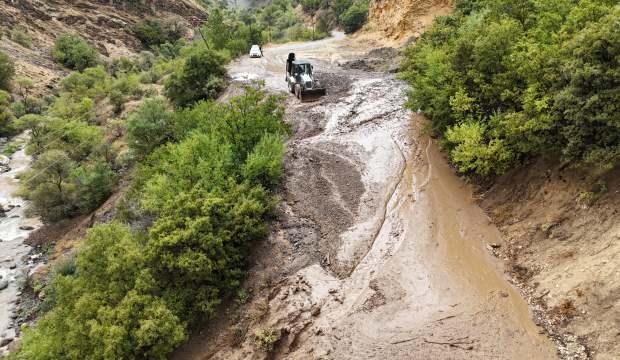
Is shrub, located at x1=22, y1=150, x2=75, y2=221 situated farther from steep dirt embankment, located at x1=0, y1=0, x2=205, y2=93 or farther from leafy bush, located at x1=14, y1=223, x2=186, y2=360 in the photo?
steep dirt embankment, located at x1=0, y1=0, x2=205, y2=93

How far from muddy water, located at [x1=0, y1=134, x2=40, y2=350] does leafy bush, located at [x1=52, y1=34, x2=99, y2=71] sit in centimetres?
2884

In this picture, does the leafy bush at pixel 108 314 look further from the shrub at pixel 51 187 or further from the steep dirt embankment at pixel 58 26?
the steep dirt embankment at pixel 58 26

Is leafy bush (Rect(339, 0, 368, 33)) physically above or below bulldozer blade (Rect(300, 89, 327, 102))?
above

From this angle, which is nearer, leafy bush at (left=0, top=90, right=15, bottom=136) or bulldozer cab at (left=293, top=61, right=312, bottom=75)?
bulldozer cab at (left=293, top=61, right=312, bottom=75)

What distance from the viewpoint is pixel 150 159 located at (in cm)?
2628

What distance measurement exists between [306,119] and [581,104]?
18.9 metres

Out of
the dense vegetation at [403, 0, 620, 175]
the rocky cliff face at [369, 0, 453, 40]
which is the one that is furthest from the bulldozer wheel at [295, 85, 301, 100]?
the rocky cliff face at [369, 0, 453, 40]

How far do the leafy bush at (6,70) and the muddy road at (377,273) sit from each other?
52.0 m

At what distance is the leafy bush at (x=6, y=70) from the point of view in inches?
2137

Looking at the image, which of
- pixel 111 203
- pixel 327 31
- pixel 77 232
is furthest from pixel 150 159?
pixel 327 31

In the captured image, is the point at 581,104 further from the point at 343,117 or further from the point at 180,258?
the point at 343,117

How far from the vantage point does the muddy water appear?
2441 centimetres

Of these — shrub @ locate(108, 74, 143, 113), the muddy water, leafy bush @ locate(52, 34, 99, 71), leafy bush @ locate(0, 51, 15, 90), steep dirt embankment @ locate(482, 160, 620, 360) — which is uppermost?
leafy bush @ locate(52, 34, 99, 71)

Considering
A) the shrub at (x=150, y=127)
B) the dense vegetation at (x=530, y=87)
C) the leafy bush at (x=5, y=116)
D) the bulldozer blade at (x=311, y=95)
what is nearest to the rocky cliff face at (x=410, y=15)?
the bulldozer blade at (x=311, y=95)
